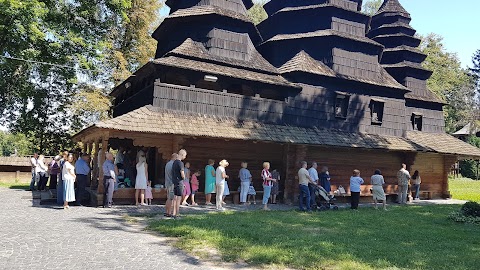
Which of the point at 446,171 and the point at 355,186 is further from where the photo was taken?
the point at 446,171

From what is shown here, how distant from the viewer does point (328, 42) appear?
2177 cm

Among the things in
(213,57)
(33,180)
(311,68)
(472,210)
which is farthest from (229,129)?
(33,180)

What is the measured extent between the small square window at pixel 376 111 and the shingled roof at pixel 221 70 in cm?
560

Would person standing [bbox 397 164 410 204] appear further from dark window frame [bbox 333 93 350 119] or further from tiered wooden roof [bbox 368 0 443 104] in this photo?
tiered wooden roof [bbox 368 0 443 104]

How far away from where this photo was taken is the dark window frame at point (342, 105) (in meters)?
21.0

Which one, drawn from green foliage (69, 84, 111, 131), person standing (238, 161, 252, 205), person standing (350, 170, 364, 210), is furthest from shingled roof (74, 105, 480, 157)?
green foliage (69, 84, 111, 131)

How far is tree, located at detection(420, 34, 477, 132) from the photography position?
4744 cm

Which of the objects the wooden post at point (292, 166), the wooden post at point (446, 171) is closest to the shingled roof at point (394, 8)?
the wooden post at point (446, 171)

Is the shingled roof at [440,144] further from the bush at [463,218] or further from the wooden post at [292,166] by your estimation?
the bush at [463,218]

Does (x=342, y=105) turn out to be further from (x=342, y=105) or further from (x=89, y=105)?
(x=89, y=105)

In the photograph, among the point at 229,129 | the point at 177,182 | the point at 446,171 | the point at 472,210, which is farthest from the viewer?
the point at 446,171

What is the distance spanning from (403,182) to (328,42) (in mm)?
8338

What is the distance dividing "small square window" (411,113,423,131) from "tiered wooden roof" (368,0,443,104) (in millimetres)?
1115

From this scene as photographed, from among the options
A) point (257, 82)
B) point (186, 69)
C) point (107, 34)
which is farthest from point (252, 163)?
point (107, 34)
